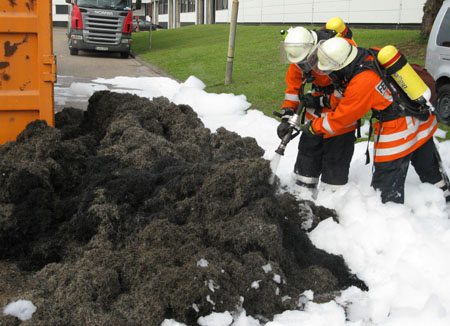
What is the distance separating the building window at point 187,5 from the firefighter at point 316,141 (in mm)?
41176

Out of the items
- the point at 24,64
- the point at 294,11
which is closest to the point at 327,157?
the point at 24,64

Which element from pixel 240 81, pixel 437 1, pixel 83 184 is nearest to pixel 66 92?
pixel 240 81

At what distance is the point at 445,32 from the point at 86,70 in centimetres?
900

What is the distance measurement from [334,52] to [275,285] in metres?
1.74

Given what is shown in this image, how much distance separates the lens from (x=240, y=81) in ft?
36.6

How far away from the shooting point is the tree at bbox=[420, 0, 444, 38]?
12453 millimetres

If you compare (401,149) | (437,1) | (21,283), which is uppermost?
(437,1)

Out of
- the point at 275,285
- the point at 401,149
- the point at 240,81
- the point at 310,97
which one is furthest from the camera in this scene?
the point at 240,81

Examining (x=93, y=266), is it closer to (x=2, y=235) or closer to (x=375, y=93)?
(x=2, y=235)

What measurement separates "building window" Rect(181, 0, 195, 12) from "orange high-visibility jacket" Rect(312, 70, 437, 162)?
41.8 meters

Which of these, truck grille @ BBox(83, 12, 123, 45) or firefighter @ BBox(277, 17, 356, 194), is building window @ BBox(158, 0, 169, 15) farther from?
firefighter @ BBox(277, 17, 356, 194)

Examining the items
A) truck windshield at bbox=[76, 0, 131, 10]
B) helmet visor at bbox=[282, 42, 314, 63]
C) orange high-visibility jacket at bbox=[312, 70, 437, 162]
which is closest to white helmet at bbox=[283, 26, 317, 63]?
helmet visor at bbox=[282, 42, 314, 63]

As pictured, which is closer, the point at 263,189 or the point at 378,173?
the point at 263,189

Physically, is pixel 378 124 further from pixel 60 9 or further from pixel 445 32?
pixel 60 9
